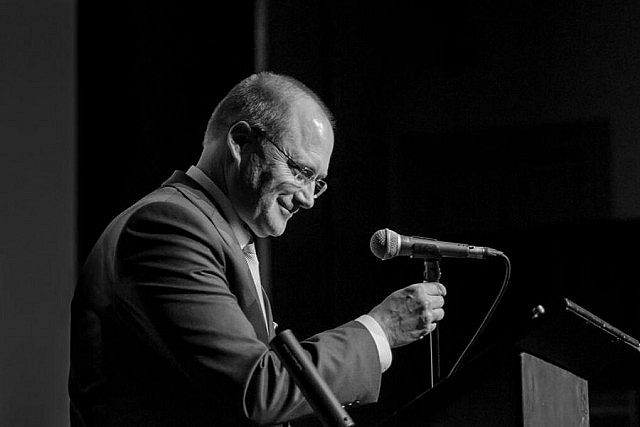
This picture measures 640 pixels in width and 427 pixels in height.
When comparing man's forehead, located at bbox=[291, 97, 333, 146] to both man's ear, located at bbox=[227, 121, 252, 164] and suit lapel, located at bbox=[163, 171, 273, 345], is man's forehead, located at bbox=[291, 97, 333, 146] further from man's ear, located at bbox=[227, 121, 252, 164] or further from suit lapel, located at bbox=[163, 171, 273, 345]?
suit lapel, located at bbox=[163, 171, 273, 345]

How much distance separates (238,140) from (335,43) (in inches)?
56.6

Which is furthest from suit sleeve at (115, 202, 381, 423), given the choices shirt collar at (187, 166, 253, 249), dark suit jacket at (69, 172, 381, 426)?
shirt collar at (187, 166, 253, 249)

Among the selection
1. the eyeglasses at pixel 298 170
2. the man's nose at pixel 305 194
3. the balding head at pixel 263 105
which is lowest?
the man's nose at pixel 305 194

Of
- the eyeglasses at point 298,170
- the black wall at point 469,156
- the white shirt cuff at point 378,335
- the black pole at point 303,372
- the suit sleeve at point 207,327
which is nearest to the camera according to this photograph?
the black pole at point 303,372

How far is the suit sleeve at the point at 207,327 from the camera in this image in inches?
64.5

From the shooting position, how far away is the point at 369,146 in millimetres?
3281

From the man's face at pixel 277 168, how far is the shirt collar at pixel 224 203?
0.01 metres

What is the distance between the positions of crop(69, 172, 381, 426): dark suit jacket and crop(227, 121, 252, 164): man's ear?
0.64 ft

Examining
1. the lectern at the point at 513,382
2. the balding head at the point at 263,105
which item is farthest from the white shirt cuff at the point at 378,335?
the balding head at the point at 263,105

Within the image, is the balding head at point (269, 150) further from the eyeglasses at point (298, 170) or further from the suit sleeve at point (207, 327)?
the suit sleeve at point (207, 327)

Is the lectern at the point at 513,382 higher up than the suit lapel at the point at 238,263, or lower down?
lower down

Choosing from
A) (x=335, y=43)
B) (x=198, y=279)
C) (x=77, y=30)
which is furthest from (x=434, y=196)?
(x=198, y=279)

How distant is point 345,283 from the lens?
326cm

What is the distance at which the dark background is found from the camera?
3.02 m
